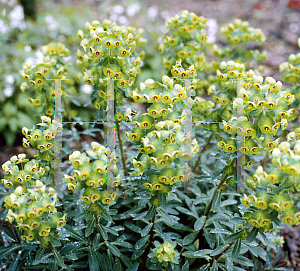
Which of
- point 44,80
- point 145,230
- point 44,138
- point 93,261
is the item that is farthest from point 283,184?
point 44,80

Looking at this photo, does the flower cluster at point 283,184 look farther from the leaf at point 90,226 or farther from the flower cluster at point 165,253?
the leaf at point 90,226

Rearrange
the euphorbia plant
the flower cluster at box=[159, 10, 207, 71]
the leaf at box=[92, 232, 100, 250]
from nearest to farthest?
the euphorbia plant < the leaf at box=[92, 232, 100, 250] < the flower cluster at box=[159, 10, 207, 71]

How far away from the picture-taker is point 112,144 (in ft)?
6.68

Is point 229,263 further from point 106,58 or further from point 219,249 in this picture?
point 106,58

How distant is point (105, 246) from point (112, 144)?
0.78 meters

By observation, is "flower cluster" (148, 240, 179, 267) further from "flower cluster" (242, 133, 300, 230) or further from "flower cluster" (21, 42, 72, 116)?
"flower cluster" (21, 42, 72, 116)

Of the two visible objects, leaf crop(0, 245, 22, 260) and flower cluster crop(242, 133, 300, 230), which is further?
leaf crop(0, 245, 22, 260)

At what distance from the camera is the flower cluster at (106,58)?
6.27 ft

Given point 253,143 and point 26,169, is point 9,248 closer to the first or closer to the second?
point 26,169

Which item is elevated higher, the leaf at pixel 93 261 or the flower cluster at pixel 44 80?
the flower cluster at pixel 44 80

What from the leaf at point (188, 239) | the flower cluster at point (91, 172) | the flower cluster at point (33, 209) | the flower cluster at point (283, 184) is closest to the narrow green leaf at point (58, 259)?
the flower cluster at point (33, 209)

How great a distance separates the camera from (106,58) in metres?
2.02

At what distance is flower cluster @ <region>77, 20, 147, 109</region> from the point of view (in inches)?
75.2

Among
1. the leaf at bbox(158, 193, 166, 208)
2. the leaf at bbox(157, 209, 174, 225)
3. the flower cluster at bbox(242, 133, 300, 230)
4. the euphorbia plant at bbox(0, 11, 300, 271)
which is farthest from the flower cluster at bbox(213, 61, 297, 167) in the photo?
the leaf at bbox(157, 209, 174, 225)
